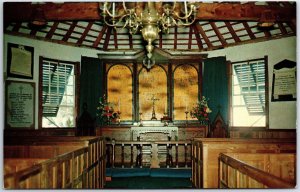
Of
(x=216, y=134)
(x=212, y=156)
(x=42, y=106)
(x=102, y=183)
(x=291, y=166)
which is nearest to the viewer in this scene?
(x=291, y=166)

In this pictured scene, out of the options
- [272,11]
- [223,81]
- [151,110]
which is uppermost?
[272,11]

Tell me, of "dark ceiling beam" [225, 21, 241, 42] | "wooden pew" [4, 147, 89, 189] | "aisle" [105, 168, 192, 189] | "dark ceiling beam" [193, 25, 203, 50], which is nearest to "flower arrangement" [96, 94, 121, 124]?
"aisle" [105, 168, 192, 189]

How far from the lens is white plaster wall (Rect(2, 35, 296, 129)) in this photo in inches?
340

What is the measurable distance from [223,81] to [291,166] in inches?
218

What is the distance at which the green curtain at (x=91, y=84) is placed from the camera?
9883 mm

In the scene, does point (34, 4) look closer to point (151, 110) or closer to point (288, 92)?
point (151, 110)

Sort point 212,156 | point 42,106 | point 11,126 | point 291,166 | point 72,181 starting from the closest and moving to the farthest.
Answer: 1. point 72,181
2. point 291,166
3. point 212,156
4. point 11,126
5. point 42,106

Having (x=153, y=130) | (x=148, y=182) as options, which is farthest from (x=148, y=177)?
(x=153, y=130)

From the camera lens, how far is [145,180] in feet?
23.3

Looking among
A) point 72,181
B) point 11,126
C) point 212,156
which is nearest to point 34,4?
point 11,126

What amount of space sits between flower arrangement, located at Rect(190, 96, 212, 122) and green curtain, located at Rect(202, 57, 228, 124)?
183mm

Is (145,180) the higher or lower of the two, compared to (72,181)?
lower

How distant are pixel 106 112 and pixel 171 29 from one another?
2.98m

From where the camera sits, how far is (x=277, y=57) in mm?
8906
